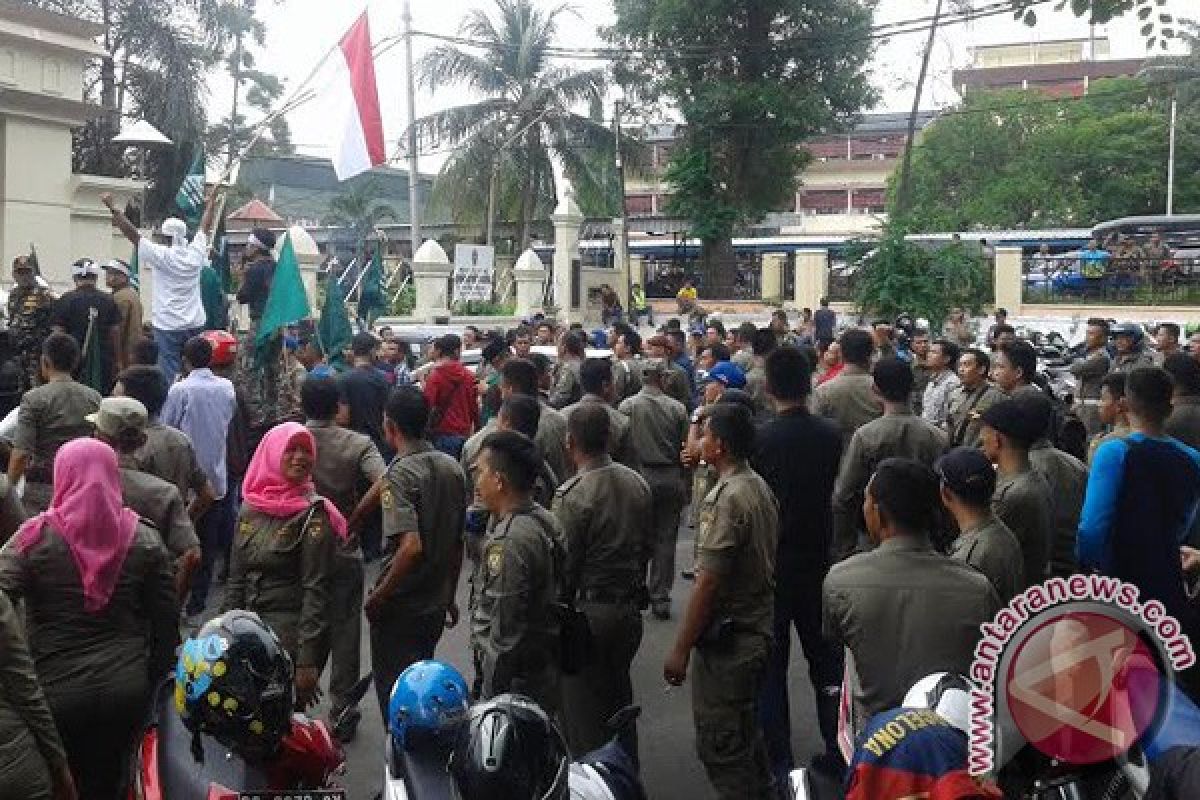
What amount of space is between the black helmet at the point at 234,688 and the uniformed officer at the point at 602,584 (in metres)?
2.10

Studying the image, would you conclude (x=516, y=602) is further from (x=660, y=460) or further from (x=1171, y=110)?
(x=1171, y=110)

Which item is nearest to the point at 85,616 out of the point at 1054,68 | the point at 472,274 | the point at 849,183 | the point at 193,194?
the point at 193,194

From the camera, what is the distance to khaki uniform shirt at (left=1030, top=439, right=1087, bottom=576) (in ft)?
20.4

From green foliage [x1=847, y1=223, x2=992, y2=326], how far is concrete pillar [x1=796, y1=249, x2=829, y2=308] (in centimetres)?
1285

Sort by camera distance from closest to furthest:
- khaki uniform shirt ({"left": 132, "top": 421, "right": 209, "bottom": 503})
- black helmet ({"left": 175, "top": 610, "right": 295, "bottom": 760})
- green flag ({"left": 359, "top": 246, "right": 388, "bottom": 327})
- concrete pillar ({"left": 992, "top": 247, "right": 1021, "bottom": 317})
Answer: black helmet ({"left": 175, "top": 610, "right": 295, "bottom": 760}), khaki uniform shirt ({"left": 132, "top": 421, "right": 209, "bottom": 503}), green flag ({"left": 359, "top": 246, "right": 388, "bottom": 327}), concrete pillar ({"left": 992, "top": 247, "right": 1021, "bottom": 317})

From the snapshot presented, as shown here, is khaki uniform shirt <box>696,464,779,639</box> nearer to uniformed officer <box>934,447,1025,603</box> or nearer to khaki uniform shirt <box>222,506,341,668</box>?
uniformed officer <box>934,447,1025,603</box>

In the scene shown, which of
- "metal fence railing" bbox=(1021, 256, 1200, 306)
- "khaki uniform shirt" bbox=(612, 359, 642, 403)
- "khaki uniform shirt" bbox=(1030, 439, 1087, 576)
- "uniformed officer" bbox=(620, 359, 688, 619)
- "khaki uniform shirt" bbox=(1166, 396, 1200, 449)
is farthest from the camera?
"metal fence railing" bbox=(1021, 256, 1200, 306)

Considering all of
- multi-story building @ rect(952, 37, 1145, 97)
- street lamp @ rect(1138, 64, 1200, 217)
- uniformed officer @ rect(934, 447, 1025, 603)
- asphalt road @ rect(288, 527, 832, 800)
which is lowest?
asphalt road @ rect(288, 527, 832, 800)

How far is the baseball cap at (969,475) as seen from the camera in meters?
4.54

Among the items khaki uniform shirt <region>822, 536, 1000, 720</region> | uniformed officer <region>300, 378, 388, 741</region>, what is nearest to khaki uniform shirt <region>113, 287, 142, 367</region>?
uniformed officer <region>300, 378, 388, 741</region>

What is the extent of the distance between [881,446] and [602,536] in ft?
6.56

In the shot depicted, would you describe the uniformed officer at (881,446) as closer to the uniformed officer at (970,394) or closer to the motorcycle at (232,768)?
the uniformed officer at (970,394)

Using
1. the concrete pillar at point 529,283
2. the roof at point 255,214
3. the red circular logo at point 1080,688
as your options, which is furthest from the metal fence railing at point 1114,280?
the red circular logo at point 1080,688

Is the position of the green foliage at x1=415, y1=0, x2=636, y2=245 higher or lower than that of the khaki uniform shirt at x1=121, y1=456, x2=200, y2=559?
higher
